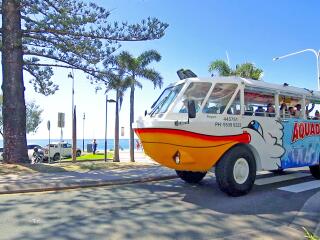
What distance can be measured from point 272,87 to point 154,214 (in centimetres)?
479

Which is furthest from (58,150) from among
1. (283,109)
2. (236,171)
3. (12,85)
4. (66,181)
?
(236,171)

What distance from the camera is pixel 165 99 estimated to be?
9.29 meters

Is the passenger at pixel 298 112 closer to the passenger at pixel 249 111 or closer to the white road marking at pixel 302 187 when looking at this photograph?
the white road marking at pixel 302 187

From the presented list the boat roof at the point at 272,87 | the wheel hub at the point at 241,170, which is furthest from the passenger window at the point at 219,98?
the wheel hub at the point at 241,170

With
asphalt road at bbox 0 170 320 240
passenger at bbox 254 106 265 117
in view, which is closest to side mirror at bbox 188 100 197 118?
asphalt road at bbox 0 170 320 240

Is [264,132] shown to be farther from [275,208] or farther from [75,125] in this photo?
[75,125]

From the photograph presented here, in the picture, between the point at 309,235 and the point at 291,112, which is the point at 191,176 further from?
the point at 309,235

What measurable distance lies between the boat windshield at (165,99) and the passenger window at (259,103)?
63.3 inches

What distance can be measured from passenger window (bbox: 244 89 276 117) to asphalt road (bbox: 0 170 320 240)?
71.8 inches

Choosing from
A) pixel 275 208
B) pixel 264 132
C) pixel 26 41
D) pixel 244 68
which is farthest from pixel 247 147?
pixel 244 68

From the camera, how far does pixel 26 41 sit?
1638 cm

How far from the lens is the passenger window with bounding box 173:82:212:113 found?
28.6 ft

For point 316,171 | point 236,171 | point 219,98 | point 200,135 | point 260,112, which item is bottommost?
point 316,171

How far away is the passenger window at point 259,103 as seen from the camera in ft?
30.8
